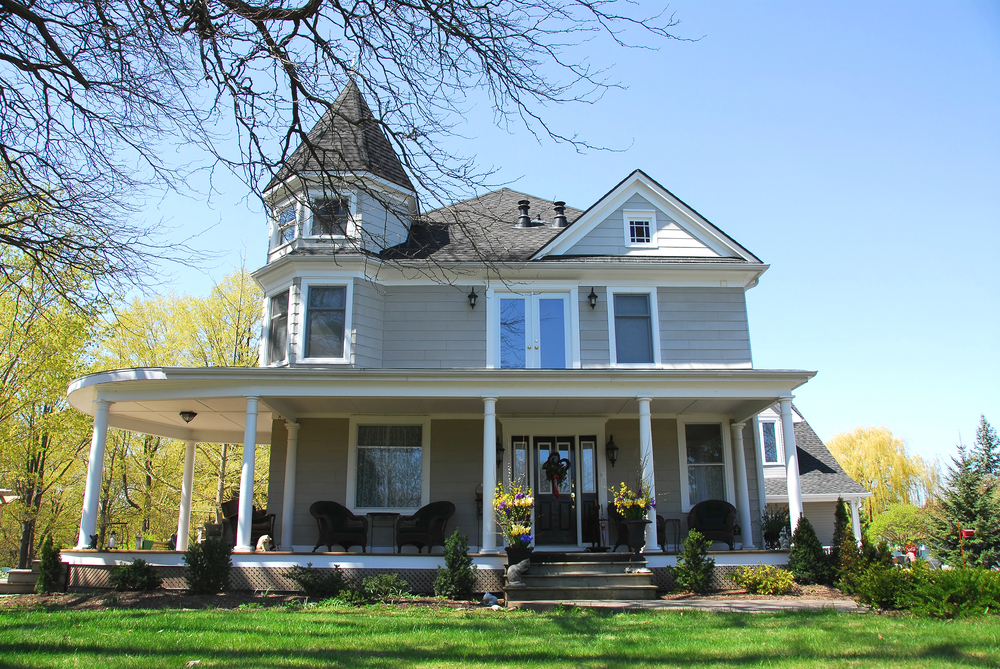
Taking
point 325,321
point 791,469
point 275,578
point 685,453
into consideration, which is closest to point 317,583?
point 275,578

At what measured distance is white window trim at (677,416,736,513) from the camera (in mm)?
13250

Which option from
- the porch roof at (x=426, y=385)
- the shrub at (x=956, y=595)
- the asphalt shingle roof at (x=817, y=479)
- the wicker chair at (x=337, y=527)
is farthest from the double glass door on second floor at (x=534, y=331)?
the asphalt shingle roof at (x=817, y=479)

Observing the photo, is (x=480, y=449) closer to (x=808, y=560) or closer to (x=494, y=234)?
(x=494, y=234)

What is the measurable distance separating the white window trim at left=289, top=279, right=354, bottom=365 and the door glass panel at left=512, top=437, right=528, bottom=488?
11.5 feet

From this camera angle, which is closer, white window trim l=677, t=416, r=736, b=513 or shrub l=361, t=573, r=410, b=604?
shrub l=361, t=573, r=410, b=604

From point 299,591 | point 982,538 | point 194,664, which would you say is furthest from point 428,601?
point 982,538

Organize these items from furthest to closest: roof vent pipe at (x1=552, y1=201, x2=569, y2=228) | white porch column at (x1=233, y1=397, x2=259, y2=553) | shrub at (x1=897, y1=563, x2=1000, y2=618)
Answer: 1. roof vent pipe at (x1=552, y1=201, x2=569, y2=228)
2. white porch column at (x1=233, y1=397, x2=259, y2=553)
3. shrub at (x1=897, y1=563, x2=1000, y2=618)

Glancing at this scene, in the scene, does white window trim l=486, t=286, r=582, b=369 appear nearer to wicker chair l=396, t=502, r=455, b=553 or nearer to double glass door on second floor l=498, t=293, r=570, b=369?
double glass door on second floor l=498, t=293, r=570, b=369

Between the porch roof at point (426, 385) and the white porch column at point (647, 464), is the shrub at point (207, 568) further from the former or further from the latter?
the white porch column at point (647, 464)

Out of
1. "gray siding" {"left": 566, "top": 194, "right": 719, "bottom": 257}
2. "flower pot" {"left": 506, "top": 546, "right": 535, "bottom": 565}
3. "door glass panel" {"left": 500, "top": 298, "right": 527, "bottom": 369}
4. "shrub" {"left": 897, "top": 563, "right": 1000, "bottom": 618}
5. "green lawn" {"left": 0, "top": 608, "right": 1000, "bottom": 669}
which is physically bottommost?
"green lawn" {"left": 0, "top": 608, "right": 1000, "bottom": 669}

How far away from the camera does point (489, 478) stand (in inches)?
436

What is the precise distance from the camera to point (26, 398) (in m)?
17.1

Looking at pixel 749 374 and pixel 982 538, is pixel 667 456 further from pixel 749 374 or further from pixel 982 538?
pixel 982 538

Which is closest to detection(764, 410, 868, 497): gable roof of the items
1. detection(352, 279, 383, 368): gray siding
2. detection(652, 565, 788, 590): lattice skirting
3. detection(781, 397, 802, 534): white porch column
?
detection(781, 397, 802, 534): white porch column
